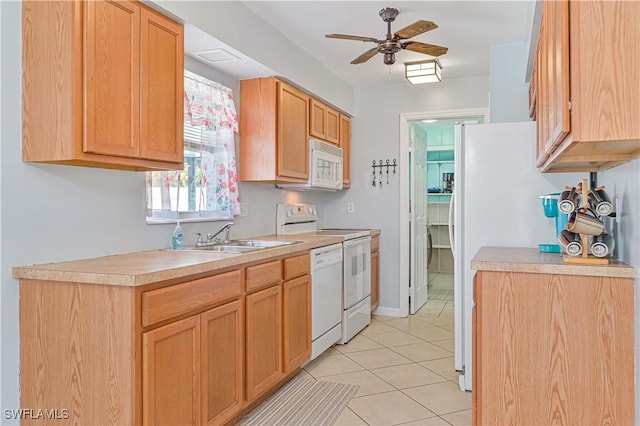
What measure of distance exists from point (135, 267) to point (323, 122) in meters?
2.79

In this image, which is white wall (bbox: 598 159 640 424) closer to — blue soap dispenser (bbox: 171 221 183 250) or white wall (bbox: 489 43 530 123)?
white wall (bbox: 489 43 530 123)

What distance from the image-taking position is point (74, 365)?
73.4 inches

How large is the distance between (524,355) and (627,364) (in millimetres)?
361

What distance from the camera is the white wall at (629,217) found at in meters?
1.72

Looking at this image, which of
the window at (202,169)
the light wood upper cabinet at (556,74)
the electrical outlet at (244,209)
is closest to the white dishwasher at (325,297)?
the electrical outlet at (244,209)

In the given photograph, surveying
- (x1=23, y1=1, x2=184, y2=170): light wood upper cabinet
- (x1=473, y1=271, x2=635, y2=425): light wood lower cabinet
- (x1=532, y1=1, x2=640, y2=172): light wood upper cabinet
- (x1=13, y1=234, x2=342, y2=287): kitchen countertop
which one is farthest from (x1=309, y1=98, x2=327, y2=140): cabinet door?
(x1=532, y1=1, x2=640, y2=172): light wood upper cabinet

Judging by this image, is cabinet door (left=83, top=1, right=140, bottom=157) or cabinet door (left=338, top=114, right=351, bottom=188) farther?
cabinet door (left=338, top=114, right=351, bottom=188)

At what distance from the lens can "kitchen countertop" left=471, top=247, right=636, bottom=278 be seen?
182cm

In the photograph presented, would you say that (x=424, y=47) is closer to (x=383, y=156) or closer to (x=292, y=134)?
(x=292, y=134)

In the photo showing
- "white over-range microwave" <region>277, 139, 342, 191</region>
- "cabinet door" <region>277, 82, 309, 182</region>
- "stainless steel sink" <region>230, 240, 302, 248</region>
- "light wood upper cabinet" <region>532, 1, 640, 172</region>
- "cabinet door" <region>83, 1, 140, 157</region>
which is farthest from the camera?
"white over-range microwave" <region>277, 139, 342, 191</region>

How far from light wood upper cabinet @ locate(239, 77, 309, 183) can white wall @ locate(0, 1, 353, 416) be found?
67 cm

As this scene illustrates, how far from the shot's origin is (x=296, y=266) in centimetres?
313

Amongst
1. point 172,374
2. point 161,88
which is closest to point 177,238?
point 161,88

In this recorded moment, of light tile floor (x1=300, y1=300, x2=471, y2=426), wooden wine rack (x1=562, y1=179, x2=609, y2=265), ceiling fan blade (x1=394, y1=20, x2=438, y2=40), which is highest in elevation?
ceiling fan blade (x1=394, y1=20, x2=438, y2=40)
